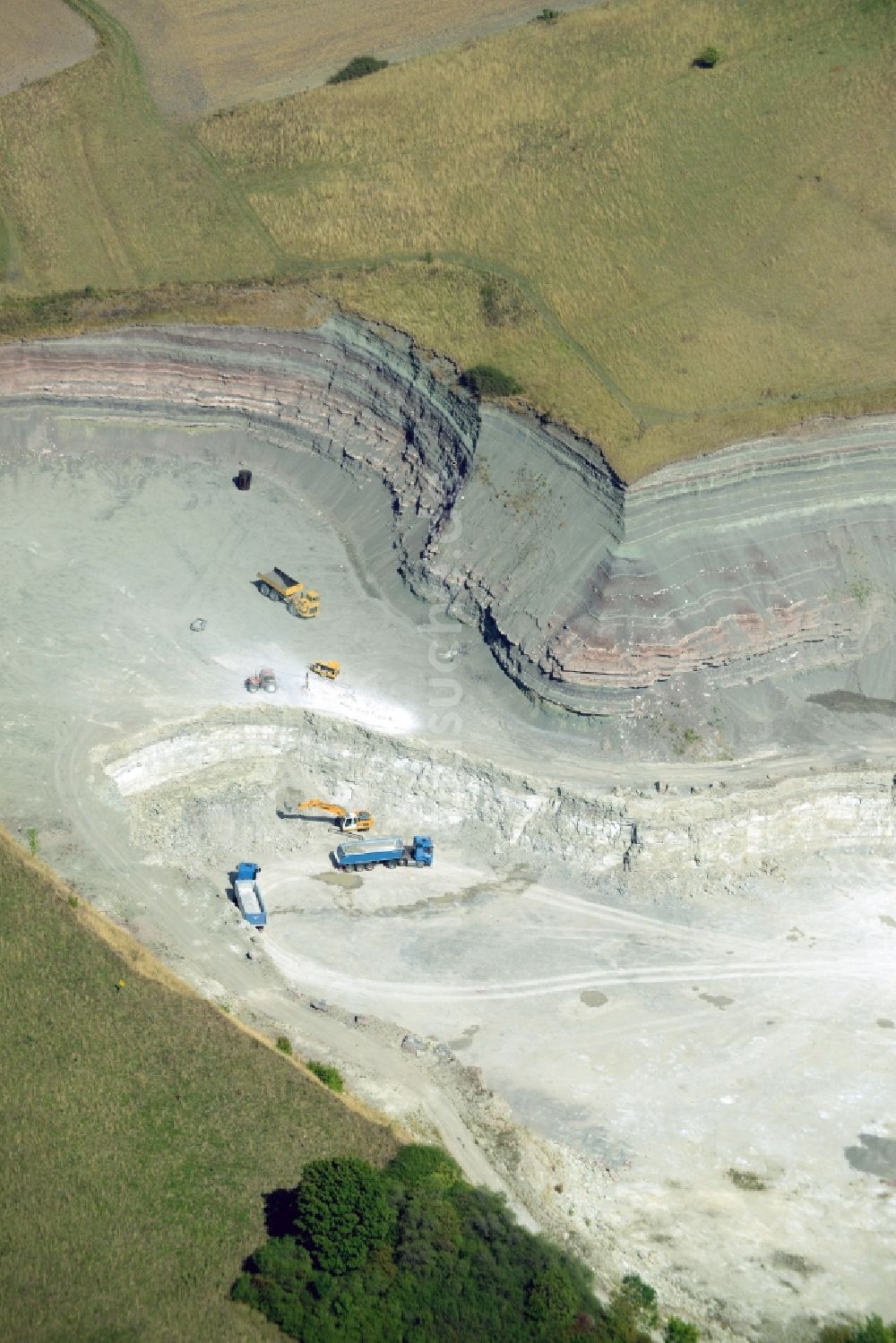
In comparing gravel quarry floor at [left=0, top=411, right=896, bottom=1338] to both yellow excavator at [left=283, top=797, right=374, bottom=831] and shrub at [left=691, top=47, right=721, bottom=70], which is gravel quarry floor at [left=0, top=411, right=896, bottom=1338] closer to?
yellow excavator at [left=283, top=797, right=374, bottom=831]

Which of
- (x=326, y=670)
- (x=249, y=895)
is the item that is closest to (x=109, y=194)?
(x=326, y=670)

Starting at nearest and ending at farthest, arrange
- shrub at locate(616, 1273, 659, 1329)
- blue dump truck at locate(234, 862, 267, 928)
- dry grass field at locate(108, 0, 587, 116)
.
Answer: shrub at locate(616, 1273, 659, 1329) < blue dump truck at locate(234, 862, 267, 928) < dry grass field at locate(108, 0, 587, 116)

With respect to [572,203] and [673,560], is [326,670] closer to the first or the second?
[673,560]

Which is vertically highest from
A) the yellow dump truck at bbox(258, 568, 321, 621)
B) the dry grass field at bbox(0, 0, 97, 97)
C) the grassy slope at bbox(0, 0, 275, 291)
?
the dry grass field at bbox(0, 0, 97, 97)

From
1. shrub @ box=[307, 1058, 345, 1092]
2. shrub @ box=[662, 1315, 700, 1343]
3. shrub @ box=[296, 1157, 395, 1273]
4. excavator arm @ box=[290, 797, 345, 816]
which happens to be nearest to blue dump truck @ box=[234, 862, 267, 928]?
excavator arm @ box=[290, 797, 345, 816]

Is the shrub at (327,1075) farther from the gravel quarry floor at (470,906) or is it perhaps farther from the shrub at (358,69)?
the shrub at (358,69)

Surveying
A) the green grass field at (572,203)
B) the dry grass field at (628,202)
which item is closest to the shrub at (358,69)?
the green grass field at (572,203)
